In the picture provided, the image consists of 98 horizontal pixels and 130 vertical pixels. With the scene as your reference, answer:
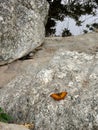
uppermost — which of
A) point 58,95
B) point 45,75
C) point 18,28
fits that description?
point 18,28

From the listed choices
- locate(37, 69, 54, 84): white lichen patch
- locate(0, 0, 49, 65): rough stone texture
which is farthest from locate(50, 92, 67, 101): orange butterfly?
locate(0, 0, 49, 65): rough stone texture

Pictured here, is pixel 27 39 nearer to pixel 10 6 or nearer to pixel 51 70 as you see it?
pixel 10 6

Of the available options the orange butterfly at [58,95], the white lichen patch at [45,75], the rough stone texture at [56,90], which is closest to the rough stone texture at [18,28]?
the rough stone texture at [56,90]

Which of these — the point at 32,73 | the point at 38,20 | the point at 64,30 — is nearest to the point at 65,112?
the point at 32,73

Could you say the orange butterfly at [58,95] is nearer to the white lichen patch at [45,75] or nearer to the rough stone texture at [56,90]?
the rough stone texture at [56,90]

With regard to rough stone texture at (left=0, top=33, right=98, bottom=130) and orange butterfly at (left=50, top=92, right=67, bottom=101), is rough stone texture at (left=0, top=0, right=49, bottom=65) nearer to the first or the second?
rough stone texture at (left=0, top=33, right=98, bottom=130)

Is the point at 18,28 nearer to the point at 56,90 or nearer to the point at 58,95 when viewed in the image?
the point at 56,90

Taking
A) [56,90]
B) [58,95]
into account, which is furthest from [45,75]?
[58,95]
